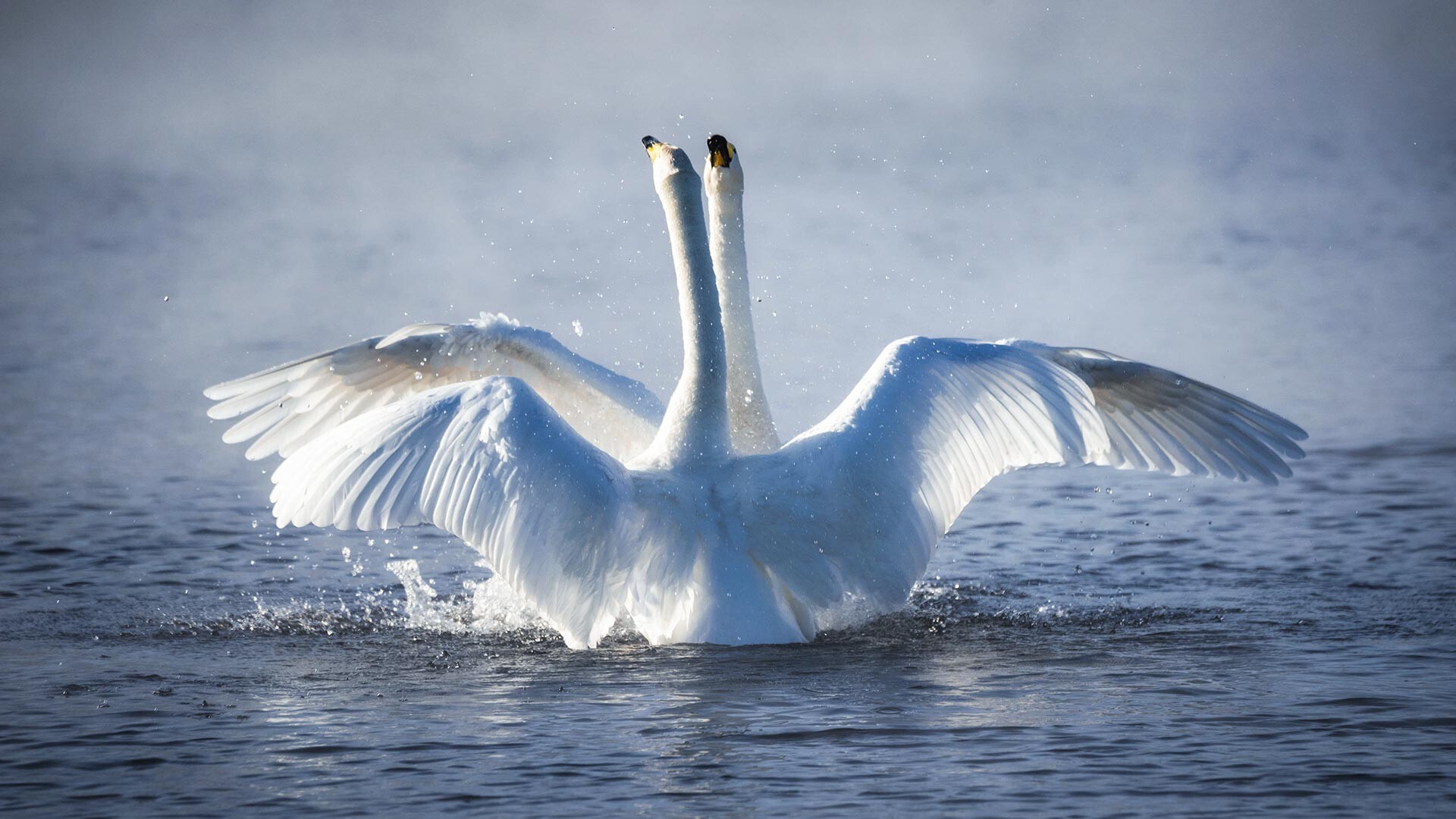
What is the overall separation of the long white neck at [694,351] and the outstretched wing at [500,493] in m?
0.61

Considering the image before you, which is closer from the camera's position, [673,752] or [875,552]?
[673,752]

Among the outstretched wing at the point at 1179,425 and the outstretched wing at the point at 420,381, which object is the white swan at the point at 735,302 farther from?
the outstretched wing at the point at 1179,425

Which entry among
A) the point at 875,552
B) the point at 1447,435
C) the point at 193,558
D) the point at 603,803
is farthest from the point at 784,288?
the point at 603,803

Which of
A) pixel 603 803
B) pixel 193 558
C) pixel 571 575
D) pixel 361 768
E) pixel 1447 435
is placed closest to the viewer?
pixel 603 803

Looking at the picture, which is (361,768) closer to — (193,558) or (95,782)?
(95,782)

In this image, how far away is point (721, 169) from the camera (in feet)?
31.4

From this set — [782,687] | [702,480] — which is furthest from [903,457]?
[782,687]

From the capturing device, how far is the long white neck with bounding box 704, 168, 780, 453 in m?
8.98

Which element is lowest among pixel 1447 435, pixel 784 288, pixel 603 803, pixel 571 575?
pixel 603 803

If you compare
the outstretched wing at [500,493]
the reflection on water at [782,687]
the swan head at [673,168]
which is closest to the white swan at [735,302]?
the swan head at [673,168]

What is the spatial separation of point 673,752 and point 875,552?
2.04 metres

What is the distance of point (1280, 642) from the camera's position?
734 centimetres

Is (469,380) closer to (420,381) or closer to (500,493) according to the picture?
(420,381)

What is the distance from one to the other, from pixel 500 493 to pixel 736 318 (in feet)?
8.96
